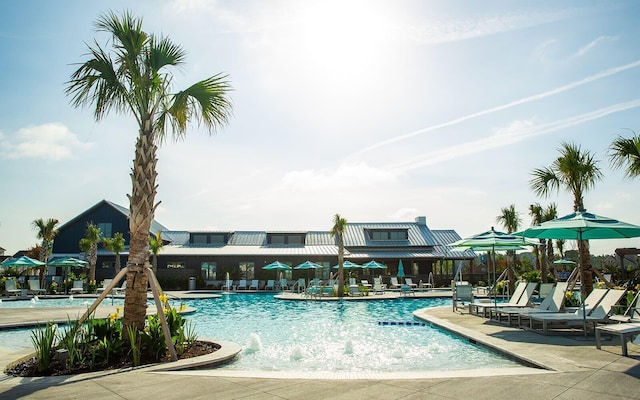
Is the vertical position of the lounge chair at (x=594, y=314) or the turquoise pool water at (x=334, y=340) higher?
the lounge chair at (x=594, y=314)

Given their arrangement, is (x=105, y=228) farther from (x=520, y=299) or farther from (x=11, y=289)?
(x=520, y=299)

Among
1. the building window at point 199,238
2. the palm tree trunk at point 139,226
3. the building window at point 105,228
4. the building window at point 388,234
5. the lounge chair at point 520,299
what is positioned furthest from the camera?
the building window at point 388,234

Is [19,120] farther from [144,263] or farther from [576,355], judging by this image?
[576,355]

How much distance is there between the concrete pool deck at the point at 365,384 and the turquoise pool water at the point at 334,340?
1.58 m

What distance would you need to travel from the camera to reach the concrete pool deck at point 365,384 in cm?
509

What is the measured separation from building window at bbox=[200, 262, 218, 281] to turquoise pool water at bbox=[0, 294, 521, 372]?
1651 centimetres

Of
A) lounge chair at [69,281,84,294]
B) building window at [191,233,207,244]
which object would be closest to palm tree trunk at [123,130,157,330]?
lounge chair at [69,281,84,294]

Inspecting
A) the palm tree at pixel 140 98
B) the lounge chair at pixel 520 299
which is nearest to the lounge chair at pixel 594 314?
the lounge chair at pixel 520 299

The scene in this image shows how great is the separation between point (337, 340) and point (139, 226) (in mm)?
6069

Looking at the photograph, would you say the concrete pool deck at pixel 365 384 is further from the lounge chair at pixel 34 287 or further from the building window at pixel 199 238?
the building window at pixel 199 238

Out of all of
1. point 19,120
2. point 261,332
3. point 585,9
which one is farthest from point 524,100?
point 19,120

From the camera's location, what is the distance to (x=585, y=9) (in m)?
10.6

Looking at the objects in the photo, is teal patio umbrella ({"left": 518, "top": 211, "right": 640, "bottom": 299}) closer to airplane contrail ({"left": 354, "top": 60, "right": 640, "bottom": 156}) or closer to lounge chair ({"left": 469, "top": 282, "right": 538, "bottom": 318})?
lounge chair ({"left": 469, "top": 282, "right": 538, "bottom": 318})

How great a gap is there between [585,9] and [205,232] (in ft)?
111
